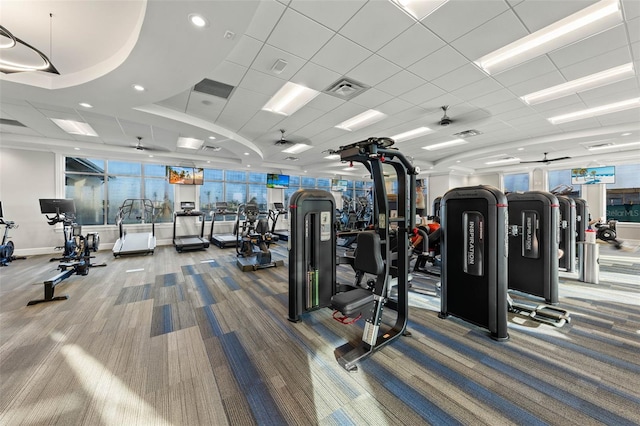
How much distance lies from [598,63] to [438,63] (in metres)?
2.28

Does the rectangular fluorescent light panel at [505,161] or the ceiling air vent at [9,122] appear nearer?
the ceiling air vent at [9,122]

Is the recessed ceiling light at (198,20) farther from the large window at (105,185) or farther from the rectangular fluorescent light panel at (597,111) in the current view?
the large window at (105,185)

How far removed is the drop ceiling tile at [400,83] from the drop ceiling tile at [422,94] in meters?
0.13

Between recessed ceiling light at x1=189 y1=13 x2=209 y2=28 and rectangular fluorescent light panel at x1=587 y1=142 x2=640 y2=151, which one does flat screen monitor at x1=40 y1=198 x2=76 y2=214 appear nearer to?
recessed ceiling light at x1=189 y1=13 x2=209 y2=28

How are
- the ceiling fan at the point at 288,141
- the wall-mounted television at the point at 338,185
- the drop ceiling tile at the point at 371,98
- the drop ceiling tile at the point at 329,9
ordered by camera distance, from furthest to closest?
the wall-mounted television at the point at 338,185
the ceiling fan at the point at 288,141
the drop ceiling tile at the point at 371,98
the drop ceiling tile at the point at 329,9

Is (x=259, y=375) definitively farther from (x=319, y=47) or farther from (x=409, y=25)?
(x=409, y=25)

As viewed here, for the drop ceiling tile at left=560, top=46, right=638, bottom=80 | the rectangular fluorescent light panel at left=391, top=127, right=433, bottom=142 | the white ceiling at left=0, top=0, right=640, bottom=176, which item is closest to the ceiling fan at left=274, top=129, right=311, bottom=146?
the white ceiling at left=0, top=0, right=640, bottom=176

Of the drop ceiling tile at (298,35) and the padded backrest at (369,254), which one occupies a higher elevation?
the drop ceiling tile at (298,35)

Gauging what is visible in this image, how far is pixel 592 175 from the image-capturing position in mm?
10070

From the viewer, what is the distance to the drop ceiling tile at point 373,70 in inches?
132

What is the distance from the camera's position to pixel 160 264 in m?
6.15

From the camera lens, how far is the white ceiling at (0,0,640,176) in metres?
2.54

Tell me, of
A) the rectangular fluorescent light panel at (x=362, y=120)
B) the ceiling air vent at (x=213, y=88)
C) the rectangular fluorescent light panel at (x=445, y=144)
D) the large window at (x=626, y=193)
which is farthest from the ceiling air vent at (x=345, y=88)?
the large window at (x=626, y=193)

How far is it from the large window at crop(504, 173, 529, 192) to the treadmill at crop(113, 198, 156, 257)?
1573 centimetres
